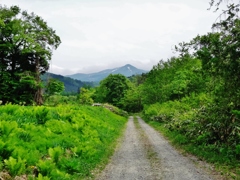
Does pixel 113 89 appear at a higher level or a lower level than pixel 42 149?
higher

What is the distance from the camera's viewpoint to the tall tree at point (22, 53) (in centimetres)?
3306

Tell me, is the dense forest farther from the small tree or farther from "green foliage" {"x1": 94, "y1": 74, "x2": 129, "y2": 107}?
"green foliage" {"x1": 94, "y1": 74, "x2": 129, "y2": 107}

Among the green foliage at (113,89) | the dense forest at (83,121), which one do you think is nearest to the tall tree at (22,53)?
the dense forest at (83,121)

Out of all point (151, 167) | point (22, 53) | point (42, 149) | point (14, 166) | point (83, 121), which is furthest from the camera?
point (22, 53)

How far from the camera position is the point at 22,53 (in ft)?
113

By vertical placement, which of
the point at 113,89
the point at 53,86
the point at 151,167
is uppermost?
the point at 113,89

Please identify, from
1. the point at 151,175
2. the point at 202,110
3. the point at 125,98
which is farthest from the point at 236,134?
the point at 125,98

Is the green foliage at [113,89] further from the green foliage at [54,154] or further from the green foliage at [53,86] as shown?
the green foliage at [54,154]

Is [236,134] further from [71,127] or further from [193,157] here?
[71,127]

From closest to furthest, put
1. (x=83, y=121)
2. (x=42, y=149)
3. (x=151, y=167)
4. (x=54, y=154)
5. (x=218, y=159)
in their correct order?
1. (x=54, y=154)
2. (x=42, y=149)
3. (x=151, y=167)
4. (x=218, y=159)
5. (x=83, y=121)

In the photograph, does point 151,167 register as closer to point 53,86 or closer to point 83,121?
point 83,121

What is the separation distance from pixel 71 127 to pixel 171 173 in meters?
8.53

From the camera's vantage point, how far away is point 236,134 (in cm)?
1451

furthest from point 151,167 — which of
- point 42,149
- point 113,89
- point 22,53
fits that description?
point 113,89
